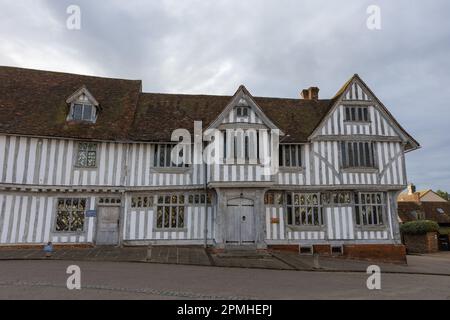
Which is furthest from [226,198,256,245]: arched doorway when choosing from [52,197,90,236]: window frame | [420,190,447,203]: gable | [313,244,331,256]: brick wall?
[420,190,447,203]: gable

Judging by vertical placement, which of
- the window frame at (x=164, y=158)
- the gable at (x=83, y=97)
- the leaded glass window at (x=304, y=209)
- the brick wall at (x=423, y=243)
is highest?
the gable at (x=83, y=97)

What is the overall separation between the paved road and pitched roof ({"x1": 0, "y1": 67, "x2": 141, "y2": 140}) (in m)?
6.52

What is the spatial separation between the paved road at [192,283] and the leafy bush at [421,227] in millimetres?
19126

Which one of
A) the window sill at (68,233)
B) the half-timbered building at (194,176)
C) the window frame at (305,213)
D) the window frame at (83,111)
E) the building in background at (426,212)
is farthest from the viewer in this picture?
the building in background at (426,212)

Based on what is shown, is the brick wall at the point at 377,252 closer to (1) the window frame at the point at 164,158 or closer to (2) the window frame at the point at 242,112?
(2) the window frame at the point at 242,112

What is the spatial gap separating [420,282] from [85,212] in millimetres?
14370

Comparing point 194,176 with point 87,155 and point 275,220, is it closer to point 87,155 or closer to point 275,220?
point 275,220

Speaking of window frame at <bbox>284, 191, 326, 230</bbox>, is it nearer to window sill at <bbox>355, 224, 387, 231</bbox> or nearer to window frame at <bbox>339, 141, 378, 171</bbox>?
window sill at <bbox>355, 224, 387, 231</bbox>

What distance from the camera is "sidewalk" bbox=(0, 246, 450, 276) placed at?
1246cm

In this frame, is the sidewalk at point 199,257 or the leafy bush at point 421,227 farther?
the leafy bush at point 421,227

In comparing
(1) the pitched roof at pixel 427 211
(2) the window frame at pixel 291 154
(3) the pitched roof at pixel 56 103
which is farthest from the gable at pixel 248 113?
(1) the pitched roof at pixel 427 211

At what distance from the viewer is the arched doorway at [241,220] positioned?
1520cm

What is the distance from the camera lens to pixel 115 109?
17609mm
